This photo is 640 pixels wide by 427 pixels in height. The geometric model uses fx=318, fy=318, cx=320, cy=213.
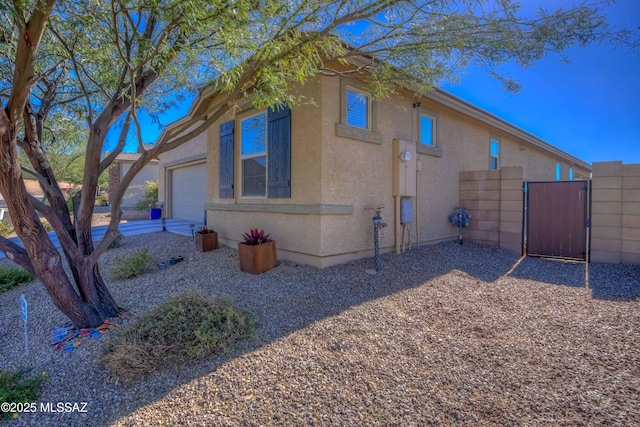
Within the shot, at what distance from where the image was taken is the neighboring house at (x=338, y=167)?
18.4ft

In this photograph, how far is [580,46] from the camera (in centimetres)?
437

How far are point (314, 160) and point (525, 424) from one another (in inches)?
174

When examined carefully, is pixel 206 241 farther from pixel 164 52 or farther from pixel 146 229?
pixel 146 229

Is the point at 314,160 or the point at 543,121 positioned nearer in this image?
the point at 314,160

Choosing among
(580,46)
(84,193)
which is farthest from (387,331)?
(580,46)

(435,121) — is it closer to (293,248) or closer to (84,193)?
(293,248)

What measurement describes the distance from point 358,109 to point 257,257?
340cm

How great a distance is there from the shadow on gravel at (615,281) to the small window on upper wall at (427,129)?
4.19m

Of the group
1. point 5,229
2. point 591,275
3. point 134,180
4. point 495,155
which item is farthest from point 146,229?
point 495,155

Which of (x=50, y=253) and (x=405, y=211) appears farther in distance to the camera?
(x=405, y=211)

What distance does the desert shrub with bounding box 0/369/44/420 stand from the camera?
8.13ft

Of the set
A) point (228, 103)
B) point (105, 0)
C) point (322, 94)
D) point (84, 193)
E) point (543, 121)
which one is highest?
point (543, 121)

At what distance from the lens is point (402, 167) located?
6.67 meters

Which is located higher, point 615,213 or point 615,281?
point 615,213
